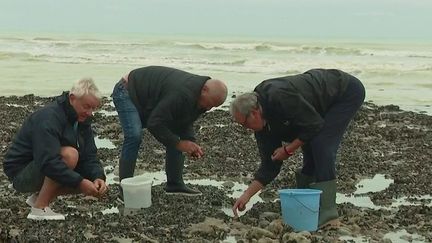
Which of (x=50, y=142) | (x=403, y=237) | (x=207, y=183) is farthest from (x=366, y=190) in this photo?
(x=50, y=142)

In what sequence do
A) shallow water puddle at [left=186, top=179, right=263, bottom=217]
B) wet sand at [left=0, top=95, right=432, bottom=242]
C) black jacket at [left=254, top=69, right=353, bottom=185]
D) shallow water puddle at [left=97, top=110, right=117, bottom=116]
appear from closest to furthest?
black jacket at [left=254, top=69, right=353, bottom=185] → wet sand at [left=0, top=95, right=432, bottom=242] → shallow water puddle at [left=186, top=179, right=263, bottom=217] → shallow water puddle at [left=97, top=110, right=117, bottom=116]

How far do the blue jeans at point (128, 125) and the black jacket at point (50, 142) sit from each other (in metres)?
1.01

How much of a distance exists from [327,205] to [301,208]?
376 mm

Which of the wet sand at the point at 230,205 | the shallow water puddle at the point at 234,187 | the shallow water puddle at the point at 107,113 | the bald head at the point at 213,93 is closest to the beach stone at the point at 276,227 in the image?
the wet sand at the point at 230,205

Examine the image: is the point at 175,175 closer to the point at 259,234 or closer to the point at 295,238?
the point at 259,234

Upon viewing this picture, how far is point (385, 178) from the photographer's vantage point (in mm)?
8367

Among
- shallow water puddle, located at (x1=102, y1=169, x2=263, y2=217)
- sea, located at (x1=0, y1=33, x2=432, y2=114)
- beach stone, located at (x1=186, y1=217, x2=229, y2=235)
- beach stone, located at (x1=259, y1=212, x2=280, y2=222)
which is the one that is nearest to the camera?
beach stone, located at (x1=186, y1=217, x2=229, y2=235)

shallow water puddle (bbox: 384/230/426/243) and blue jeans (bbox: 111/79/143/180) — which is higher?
blue jeans (bbox: 111/79/143/180)

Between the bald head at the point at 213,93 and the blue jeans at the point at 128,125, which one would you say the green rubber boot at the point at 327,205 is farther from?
the blue jeans at the point at 128,125

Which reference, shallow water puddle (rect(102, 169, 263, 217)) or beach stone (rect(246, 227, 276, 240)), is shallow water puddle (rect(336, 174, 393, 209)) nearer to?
shallow water puddle (rect(102, 169, 263, 217))

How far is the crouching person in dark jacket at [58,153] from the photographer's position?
17.0ft

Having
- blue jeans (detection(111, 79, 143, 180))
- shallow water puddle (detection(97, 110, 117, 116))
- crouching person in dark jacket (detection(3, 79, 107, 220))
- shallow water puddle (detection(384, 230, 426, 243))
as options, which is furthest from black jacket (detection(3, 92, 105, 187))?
shallow water puddle (detection(97, 110, 117, 116))

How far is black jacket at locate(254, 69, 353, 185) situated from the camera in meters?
5.22

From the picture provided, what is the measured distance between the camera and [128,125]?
6605mm
